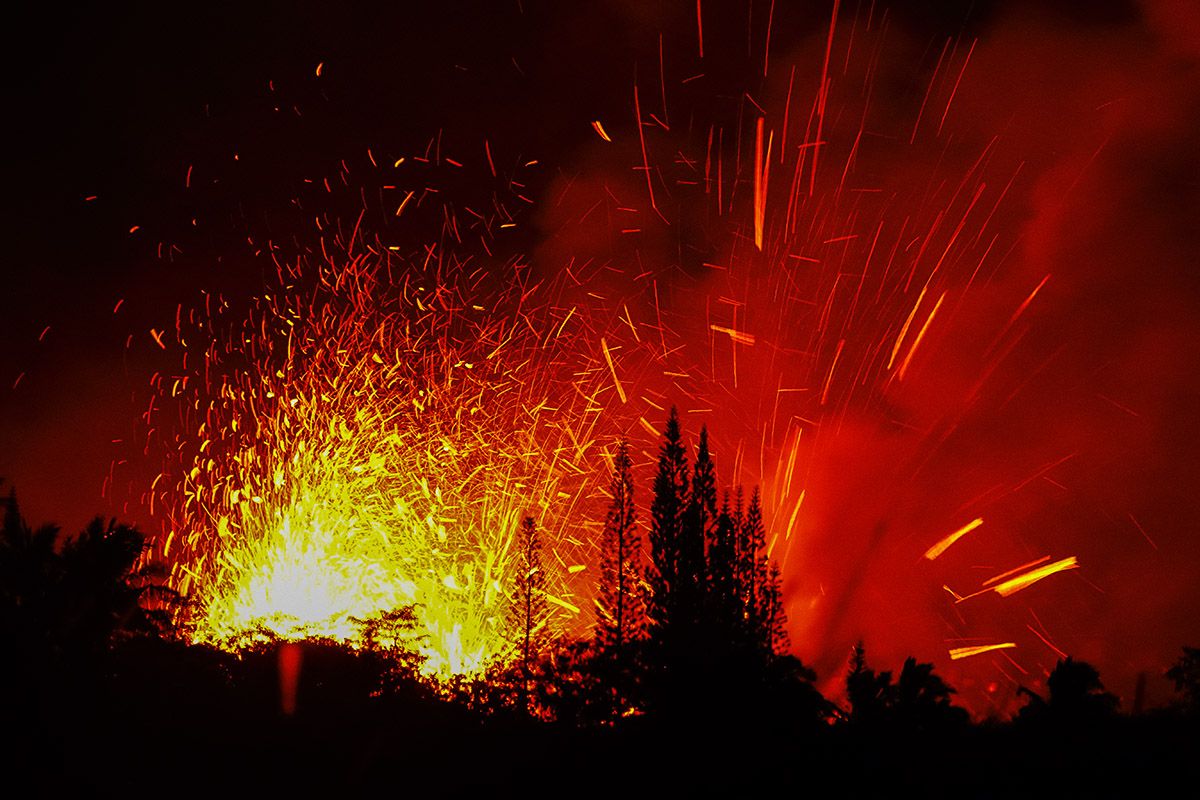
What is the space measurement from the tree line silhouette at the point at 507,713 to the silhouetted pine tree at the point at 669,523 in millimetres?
1411

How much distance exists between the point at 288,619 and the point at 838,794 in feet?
77.3

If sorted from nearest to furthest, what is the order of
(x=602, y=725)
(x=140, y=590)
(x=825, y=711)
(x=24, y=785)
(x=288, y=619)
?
(x=24, y=785) < (x=602, y=725) < (x=825, y=711) < (x=140, y=590) < (x=288, y=619)

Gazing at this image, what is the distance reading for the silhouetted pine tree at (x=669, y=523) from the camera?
37.0 meters

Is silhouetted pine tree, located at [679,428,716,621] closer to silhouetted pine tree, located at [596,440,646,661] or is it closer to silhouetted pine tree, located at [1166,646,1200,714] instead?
silhouetted pine tree, located at [596,440,646,661]

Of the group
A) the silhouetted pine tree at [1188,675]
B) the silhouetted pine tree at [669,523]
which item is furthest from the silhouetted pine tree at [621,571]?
the silhouetted pine tree at [1188,675]

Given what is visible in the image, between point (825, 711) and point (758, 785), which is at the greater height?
point (825, 711)

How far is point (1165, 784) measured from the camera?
13773 millimetres

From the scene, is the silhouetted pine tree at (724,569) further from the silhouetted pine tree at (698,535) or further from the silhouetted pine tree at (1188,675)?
the silhouetted pine tree at (1188,675)

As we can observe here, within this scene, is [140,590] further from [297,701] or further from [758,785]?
[758,785]

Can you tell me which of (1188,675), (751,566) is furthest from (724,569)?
(1188,675)

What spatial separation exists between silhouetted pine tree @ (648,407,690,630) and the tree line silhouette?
1411mm

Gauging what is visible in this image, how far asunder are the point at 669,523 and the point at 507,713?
16125mm

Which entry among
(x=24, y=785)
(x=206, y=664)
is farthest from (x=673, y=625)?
(x=24, y=785)

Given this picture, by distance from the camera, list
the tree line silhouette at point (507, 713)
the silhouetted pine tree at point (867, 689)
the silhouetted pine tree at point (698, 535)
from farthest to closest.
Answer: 1. the silhouetted pine tree at point (698, 535)
2. the silhouetted pine tree at point (867, 689)
3. the tree line silhouette at point (507, 713)
